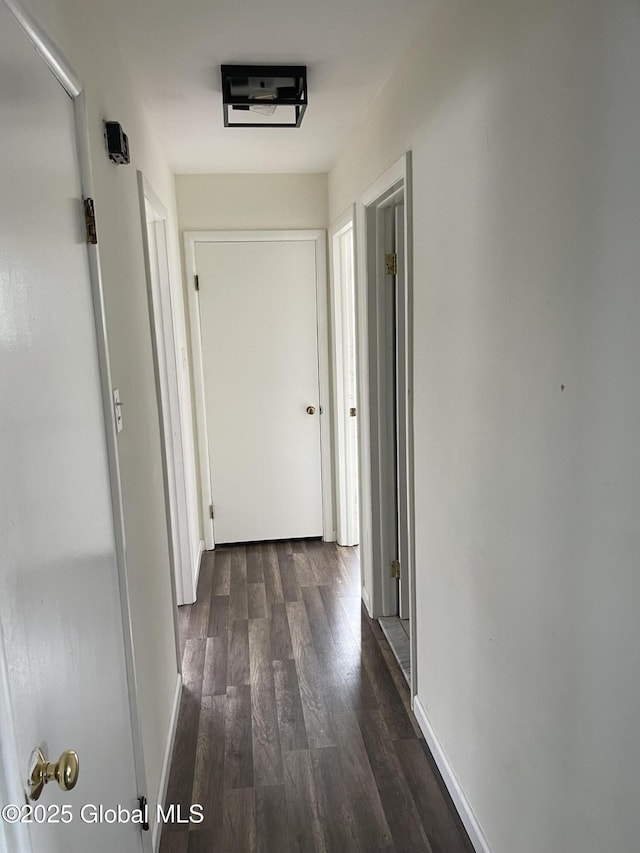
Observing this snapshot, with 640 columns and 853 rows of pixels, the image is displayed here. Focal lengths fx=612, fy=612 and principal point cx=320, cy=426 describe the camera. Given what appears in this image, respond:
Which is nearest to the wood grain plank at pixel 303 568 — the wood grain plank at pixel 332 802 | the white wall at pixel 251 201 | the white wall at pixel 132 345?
the white wall at pixel 132 345

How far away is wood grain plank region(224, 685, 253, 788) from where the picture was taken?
6.78 ft

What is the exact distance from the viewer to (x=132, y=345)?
1.91 meters

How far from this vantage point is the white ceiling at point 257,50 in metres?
1.75

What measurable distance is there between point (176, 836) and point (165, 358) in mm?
2052

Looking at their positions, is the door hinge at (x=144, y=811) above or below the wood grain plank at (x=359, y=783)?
above

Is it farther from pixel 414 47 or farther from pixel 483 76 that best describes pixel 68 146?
pixel 414 47

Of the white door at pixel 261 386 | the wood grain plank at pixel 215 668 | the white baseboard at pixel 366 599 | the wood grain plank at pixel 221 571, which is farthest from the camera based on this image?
the white door at pixel 261 386

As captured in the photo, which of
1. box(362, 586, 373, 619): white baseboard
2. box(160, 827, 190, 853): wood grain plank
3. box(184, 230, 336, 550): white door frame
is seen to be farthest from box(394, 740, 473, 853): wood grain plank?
box(184, 230, 336, 550): white door frame

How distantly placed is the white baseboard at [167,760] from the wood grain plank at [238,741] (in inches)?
7.6

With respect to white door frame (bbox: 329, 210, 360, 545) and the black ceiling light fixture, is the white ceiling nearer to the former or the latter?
the black ceiling light fixture

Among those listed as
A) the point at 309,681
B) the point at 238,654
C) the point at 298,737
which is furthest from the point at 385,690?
the point at 238,654

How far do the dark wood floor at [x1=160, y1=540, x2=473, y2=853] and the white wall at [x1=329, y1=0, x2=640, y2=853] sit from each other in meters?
0.25

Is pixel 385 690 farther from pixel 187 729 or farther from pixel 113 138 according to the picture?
pixel 113 138

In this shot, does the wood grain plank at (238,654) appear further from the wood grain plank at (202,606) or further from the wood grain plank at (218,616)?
the wood grain plank at (202,606)
